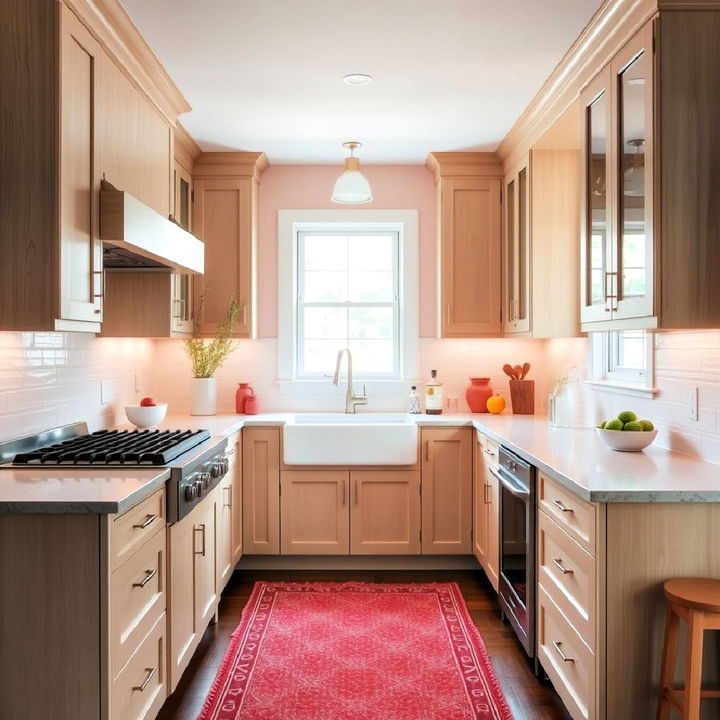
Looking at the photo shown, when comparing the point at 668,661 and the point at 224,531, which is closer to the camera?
the point at 668,661

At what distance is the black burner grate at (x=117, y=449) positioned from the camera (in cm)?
235

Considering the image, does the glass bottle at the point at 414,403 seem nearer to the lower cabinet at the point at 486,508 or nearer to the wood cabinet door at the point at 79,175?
the lower cabinet at the point at 486,508

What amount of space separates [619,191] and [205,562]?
7.39ft

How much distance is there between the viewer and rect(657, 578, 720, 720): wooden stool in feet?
5.90

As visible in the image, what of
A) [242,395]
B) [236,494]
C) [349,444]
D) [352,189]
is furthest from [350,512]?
[352,189]

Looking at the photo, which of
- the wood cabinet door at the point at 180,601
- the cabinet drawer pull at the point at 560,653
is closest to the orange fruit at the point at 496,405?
the cabinet drawer pull at the point at 560,653

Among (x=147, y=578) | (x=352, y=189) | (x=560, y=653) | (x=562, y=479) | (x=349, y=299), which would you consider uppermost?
(x=352, y=189)

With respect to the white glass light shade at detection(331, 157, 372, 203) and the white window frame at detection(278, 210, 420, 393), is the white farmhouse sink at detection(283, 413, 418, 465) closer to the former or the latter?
the white window frame at detection(278, 210, 420, 393)

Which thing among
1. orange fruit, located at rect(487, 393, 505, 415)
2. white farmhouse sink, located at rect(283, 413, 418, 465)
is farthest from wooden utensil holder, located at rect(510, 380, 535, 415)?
white farmhouse sink, located at rect(283, 413, 418, 465)

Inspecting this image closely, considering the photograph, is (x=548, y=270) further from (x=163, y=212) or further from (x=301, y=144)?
(x=163, y=212)

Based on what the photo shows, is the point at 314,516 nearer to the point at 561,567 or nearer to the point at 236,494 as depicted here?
the point at 236,494

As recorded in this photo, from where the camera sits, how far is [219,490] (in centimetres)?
327

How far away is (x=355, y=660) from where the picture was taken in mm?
2838

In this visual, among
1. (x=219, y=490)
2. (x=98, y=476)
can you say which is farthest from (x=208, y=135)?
(x=98, y=476)
